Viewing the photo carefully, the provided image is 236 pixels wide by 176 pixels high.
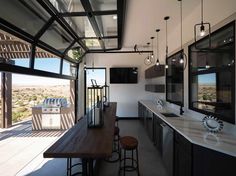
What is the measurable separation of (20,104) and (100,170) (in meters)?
→ 3.52

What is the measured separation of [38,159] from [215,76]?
3978mm

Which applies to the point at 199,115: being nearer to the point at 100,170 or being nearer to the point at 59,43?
the point at 100,170

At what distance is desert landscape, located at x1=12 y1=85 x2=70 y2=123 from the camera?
5257 millimetres

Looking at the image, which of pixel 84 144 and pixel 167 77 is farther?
pixel 167 77

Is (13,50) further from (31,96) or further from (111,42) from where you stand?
(111,42)

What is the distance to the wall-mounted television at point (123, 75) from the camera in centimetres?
820

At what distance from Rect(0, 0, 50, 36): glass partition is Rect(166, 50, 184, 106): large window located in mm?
3139

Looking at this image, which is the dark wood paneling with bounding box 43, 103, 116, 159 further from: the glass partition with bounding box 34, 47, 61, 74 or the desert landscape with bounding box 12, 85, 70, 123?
the desert landscape with bounding box 12, 85, 70, 123

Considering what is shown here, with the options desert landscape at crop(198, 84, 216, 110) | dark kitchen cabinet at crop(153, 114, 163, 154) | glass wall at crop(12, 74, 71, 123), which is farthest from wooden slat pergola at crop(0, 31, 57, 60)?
desert landscape at crop(198, 84, 216, 110)

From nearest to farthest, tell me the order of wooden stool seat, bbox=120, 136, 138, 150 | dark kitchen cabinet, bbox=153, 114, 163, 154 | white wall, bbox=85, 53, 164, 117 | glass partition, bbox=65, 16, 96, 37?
wooden stool seat, bbox=120, 136, 138, 150, dark kitchen cabinet, bbox=153, 114, 163, 154, glass partition, bbox=65, 16, 96, 37, white wall, bbox=85, 53, 164, 117

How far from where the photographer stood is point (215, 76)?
9.82ft

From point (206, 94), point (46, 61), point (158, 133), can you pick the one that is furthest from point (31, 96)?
point (206, 94)

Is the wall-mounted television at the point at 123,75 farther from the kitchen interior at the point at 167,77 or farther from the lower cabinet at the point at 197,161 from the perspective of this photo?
the lower cabinet at the point at 197,161

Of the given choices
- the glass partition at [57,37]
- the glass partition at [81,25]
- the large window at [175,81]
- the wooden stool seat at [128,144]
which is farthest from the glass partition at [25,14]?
the large window at [175,81]
